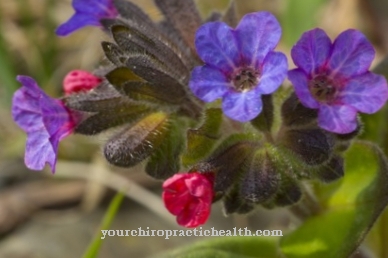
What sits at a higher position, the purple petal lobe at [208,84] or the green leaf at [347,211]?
the purple petal lobe at [208,84]

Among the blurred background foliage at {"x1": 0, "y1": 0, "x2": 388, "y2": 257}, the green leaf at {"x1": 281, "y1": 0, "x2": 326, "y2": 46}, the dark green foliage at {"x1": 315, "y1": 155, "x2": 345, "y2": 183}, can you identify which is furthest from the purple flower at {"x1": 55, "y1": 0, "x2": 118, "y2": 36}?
the green leaf at {"x1": 281, "y1": 0, "x2": 326, "y2": 46}

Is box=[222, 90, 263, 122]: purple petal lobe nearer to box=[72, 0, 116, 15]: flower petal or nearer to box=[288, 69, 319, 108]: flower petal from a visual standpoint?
box=[288, 69, 319, 108]: flower petal

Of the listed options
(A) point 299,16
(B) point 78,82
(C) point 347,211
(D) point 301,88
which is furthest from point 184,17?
(A) point 299,16

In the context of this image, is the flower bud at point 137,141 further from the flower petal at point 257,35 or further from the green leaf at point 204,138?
the flower petal at point 257,35

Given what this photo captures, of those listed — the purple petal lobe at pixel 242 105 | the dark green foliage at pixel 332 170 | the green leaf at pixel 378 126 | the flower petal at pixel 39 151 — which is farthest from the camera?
the green leaf at pixel 378 126

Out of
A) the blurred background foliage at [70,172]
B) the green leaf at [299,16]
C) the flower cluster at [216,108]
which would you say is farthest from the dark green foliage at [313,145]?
the green leaf at [299,16]
